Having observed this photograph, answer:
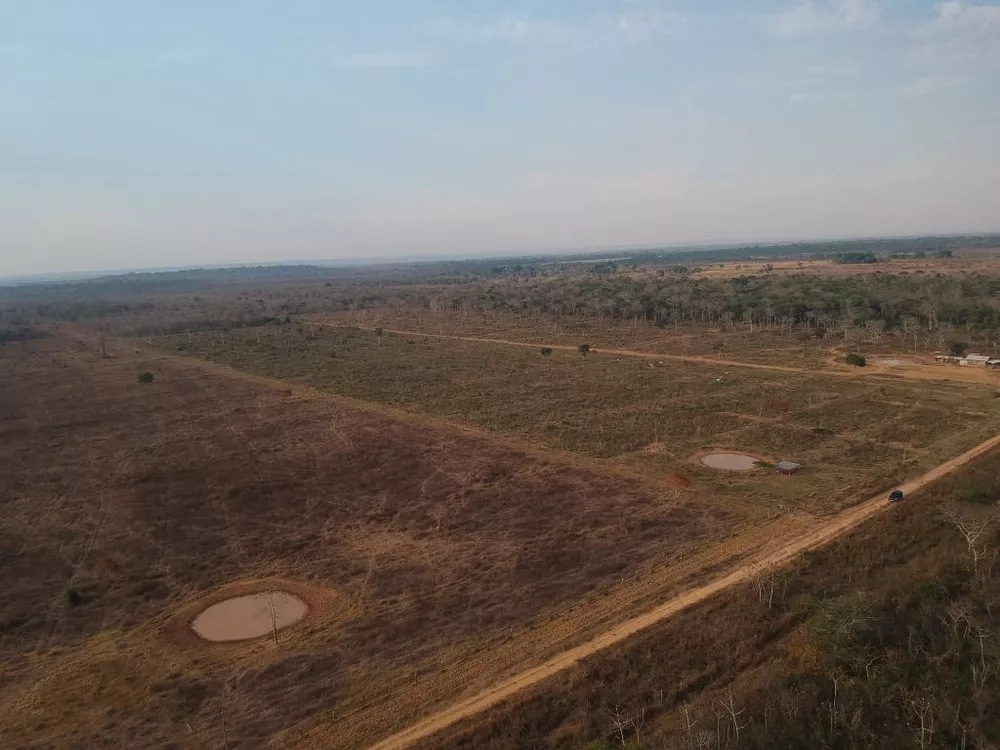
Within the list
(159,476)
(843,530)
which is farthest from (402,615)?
(159,476)

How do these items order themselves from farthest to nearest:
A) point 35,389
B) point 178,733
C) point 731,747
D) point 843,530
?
point 35,389, point 843,530, point 178,733, point 731,747

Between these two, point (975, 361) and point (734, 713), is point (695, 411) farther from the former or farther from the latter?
point (734, 713)

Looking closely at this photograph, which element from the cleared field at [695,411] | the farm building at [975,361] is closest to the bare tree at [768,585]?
the cleared field at [695,411]

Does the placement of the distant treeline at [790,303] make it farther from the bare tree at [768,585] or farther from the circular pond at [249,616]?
the circular pond at [249,616]

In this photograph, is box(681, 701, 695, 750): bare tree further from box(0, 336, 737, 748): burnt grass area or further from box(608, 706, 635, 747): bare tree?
box(0, 336, 737, 748): burnt grass area

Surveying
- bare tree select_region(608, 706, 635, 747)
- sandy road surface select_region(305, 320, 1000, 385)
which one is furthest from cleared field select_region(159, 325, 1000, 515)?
bare tree select_region(608, 706, 635, 747)

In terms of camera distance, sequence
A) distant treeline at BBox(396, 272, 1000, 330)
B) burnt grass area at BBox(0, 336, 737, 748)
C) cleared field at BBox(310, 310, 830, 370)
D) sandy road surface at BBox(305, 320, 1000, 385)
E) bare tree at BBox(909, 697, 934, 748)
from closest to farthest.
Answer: bare tree at BBox(909, 697, 934, 748)
burnt grass area at BBox(0, 336, 737, 748)
sandy road surface at BBox(305, 320, 1000, 385)
cleared field at BBox(310, 310, 830, 370)
distant treeline at BBox(396, 272, 1000, 330)

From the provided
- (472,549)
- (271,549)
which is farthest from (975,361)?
(271,549)

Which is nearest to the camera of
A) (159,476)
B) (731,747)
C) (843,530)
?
(731,747)

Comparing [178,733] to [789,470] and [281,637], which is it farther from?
[789,470]
